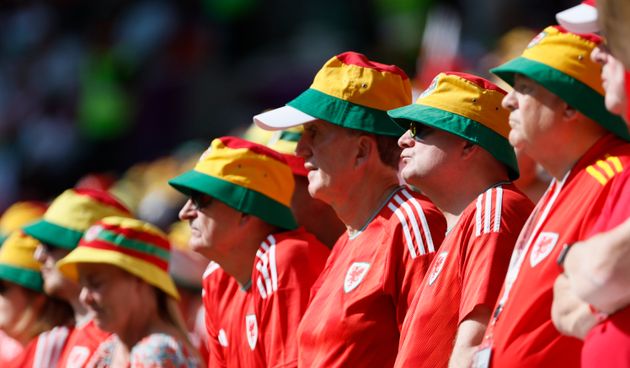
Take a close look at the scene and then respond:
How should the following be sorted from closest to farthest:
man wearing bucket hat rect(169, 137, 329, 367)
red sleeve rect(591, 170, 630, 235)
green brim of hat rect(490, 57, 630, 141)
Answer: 1. red sleeve rect(591, 170, 630, 235)
2. green brim of hat rect(490, 57, 630, 141)
3. man wearing bucket hat rect(169, 137, 329, 367)

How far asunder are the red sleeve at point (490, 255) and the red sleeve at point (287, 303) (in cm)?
131

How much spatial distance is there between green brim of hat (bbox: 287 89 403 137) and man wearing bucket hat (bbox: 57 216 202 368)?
134cm

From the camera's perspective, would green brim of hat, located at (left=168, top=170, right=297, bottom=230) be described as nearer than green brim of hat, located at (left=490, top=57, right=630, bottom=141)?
No

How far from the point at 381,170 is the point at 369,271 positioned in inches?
21.0

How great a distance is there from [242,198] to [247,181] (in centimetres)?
9

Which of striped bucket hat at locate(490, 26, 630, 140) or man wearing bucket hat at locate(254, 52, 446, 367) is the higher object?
striped bucket hat at locate(490, 26, 630, 140)

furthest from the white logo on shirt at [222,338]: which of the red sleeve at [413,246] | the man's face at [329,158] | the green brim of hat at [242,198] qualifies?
the red sleeve at [413,246]

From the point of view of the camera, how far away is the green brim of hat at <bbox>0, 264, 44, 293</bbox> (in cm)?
809

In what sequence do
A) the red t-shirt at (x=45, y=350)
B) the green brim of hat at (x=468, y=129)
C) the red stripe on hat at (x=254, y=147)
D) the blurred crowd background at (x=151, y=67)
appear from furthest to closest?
the blurred crowd background at (x=151, y=67), the red t-shirt at (x=45, y=350), the red stripe on hat at (x=254, y=147), the green brim of hat at (x=468, y=129)

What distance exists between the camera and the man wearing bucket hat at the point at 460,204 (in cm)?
465

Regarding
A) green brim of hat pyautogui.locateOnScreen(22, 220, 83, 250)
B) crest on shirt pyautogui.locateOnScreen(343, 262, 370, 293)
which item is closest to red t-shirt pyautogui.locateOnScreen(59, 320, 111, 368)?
green brim of hat pyautogui.locateOnScreen(22, 220, 83, 250)

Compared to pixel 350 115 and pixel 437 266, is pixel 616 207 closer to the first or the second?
pixel 437 266

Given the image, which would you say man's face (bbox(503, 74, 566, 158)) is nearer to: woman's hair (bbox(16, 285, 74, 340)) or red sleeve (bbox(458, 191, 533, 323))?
red sleeve (bbox(458, 191, 533, 323))

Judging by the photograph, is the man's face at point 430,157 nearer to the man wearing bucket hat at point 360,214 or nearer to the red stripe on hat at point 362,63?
the man wearing bucket hat at point 360,214
